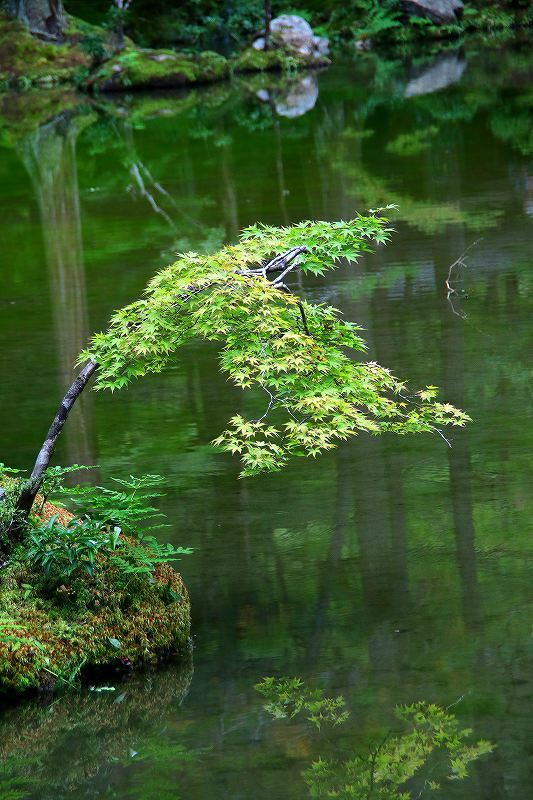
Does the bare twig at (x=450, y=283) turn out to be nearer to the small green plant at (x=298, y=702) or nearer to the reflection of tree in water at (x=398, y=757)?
the small green plant at (x=298, y=702)

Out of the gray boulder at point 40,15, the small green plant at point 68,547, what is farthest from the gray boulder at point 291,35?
the small green plant at point 68,547

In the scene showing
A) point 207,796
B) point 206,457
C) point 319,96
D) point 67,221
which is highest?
point 319,96

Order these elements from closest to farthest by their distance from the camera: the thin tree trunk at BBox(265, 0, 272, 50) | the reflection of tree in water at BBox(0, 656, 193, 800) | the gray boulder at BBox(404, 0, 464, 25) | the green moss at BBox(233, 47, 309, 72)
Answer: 1. the reflection of tree in water at BBox(0, 656, 193, 800)
2. the thin tree trunk at BBox(265, 0, 272, 50)
3. the green moss at BBox(233, 47, 309, 72)
4. the gray boulder at BBox(404, 0, 464, 25)

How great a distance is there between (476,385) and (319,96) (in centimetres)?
2034

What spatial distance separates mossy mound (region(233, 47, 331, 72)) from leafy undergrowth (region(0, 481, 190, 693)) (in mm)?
31163

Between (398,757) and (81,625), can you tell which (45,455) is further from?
(398,757)

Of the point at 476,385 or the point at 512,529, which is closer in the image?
the point at 512,529

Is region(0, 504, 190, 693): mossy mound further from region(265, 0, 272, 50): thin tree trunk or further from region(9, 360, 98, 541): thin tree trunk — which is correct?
region(265, 0, 272, 50): thin tree trunk

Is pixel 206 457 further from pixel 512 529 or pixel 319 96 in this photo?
pixel 319 96

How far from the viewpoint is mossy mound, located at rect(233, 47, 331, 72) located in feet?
116

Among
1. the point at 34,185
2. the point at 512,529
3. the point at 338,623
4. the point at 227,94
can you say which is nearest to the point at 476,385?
the point at 512,529

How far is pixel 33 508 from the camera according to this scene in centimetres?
632

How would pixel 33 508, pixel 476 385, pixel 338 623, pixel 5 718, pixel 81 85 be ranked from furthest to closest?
pixel 81 85 < pixel 476 385 < pixel 33 508 < pixel 338 623 < pixel 5 718

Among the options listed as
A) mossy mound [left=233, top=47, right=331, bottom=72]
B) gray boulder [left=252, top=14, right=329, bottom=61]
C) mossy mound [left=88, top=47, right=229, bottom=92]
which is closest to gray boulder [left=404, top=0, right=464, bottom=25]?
gray boulder [left=252, top=14, right=329, bottom=61]
